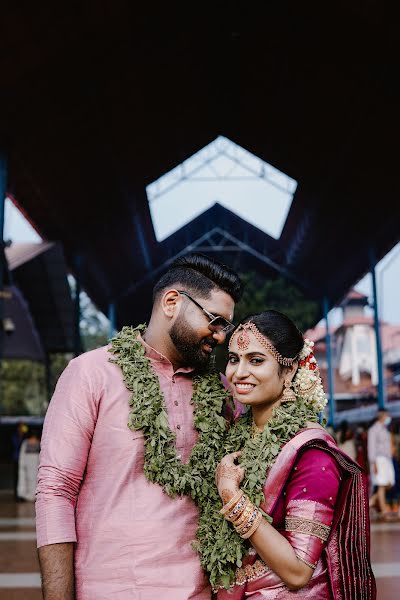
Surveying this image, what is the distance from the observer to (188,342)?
2104 mm

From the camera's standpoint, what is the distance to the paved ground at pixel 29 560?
16.1 ft

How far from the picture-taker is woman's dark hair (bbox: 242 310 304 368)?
2.13m

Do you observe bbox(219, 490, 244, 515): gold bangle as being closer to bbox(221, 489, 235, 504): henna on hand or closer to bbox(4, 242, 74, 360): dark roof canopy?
bbox(221, 489, 235, 504): henna on hand

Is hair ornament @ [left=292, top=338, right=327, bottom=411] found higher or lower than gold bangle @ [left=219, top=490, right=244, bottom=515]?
higher

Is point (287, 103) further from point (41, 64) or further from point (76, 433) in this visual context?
point (76, 433)

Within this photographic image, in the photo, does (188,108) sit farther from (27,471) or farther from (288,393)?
(288,393)

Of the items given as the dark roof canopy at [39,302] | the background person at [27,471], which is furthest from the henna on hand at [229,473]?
the dark roof canopy at [39,302]

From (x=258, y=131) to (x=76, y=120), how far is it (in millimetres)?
5436

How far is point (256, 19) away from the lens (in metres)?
12.5

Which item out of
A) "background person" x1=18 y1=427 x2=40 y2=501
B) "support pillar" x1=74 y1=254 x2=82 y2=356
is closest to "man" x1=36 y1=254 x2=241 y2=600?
"background person" x1=18 y1=427 x2=40 y2=501

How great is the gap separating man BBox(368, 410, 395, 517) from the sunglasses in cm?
815

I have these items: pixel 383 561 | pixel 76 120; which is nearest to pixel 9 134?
pixel 76 120

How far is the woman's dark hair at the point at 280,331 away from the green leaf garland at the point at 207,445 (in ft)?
0.47

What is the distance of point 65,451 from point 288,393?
0.63 meters
